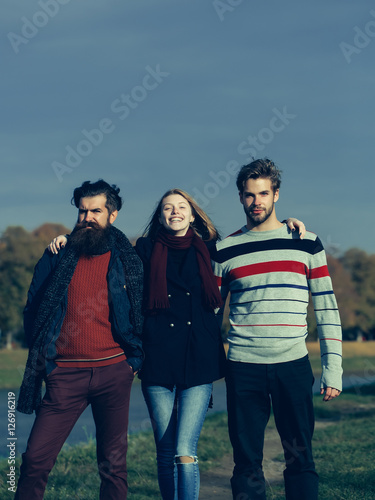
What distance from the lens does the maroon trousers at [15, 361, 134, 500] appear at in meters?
4.42

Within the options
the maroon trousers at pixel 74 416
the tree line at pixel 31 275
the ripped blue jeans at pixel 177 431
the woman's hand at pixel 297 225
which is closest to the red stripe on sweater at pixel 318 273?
the woman's hand at pixel 297 225

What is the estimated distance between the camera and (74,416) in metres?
4.57

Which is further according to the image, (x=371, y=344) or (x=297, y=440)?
(x=371, y=344)

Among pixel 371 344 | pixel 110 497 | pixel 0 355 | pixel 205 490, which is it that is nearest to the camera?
pixel 110 497

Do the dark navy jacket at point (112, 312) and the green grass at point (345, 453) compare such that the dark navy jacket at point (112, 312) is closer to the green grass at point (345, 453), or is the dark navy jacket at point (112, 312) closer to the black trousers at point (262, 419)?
the black trousers at point (262, 419)

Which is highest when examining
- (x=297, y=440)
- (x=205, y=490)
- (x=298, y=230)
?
(x=298, y=230)

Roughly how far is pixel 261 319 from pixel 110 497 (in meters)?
1.51

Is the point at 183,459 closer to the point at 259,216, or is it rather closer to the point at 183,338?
the point at 183,338

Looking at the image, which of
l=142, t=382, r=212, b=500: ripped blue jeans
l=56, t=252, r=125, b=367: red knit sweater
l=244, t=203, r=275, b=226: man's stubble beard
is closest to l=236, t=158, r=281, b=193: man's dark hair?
l=244, t=203, r=275, b=226: man's stubble beard

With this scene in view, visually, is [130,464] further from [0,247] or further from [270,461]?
[0,247]

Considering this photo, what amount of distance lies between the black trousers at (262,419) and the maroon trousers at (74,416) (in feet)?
2.39

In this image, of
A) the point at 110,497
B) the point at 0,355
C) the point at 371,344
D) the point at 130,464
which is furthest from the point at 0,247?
the point at 110,497

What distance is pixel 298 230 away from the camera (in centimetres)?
470

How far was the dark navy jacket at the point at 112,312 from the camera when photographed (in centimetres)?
448
